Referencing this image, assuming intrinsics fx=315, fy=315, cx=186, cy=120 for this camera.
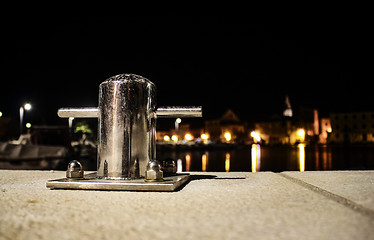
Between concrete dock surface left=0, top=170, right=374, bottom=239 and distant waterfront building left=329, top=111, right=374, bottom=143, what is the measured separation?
3984 inches

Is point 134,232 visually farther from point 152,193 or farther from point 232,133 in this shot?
point 232,133

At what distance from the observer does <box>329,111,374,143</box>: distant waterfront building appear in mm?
90681

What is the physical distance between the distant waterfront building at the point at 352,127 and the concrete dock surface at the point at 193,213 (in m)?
101

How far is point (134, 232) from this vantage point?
4.35 feet

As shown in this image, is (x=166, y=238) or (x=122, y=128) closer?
(x=166, y=238)

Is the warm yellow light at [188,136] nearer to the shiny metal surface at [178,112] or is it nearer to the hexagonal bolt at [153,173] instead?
the shiny metal surface at [178,112]

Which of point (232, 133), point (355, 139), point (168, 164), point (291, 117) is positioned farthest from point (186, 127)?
point (168, 164)

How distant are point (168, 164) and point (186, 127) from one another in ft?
414

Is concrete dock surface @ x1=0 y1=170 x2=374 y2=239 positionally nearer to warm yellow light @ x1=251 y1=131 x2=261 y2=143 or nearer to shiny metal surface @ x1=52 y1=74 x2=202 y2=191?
shiny metal surface @ x1=52 y1=74 x2=202 y2=191

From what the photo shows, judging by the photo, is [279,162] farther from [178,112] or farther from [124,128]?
[124,128]

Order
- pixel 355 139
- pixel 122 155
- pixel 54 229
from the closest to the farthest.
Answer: pixel 54 229, pixel 122 155, pixel 355 139

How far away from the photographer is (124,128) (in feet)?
8.83

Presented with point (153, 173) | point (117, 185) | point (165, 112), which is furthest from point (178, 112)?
point (117, 185)

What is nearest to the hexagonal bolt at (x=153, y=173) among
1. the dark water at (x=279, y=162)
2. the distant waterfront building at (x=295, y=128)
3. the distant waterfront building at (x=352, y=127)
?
the dark water at (x=279, y=162)
